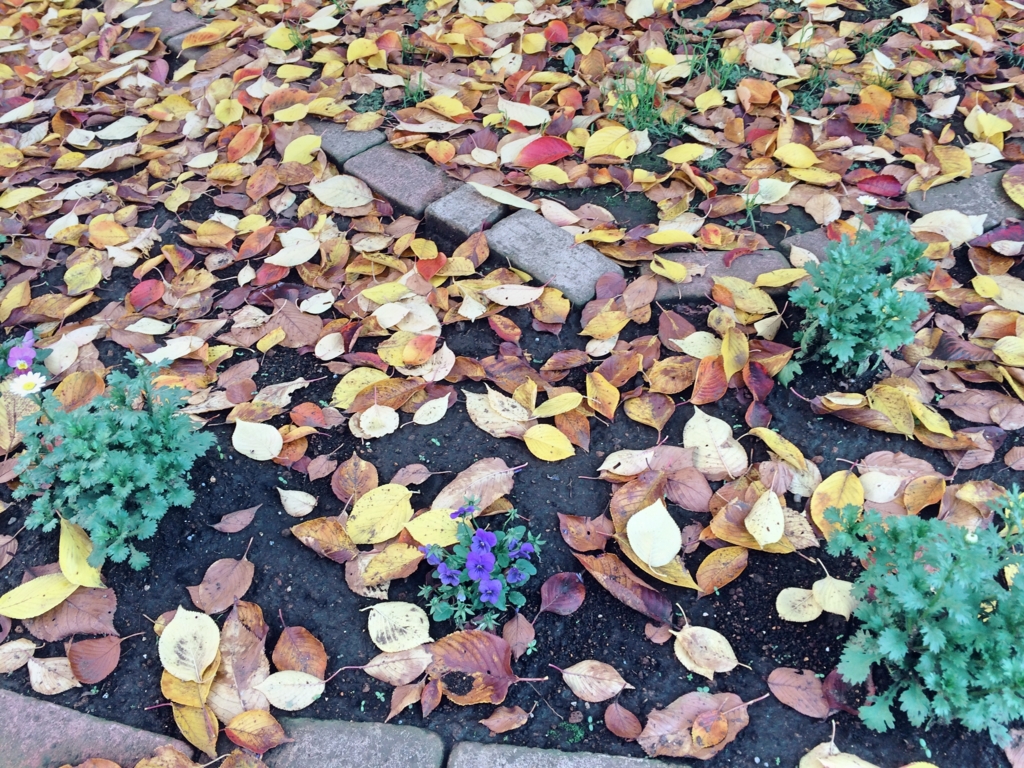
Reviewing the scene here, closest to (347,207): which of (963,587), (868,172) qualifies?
(868,172)

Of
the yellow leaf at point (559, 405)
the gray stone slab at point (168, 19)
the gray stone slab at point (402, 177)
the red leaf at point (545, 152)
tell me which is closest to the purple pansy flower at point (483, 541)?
the yellow leaf at point (559, 405)

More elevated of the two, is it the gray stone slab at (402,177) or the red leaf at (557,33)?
the red leaf at (557,33)

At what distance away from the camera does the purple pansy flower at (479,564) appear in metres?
1.58

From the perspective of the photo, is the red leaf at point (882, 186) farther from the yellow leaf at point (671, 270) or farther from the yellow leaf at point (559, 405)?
the yellow leaf at point (559, 405)

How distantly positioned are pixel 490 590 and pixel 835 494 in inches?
31.2

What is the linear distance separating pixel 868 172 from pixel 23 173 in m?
2.88

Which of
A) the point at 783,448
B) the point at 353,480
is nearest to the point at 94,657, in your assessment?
the point at 353,480

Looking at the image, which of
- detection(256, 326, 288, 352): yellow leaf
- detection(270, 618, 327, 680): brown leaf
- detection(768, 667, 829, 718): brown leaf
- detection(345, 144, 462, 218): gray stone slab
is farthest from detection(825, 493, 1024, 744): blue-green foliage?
detection(345, 144, 462, 218): gray stone slab

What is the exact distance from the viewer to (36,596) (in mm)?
1703

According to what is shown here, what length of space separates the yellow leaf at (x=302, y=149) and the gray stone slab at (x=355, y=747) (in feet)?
6.02

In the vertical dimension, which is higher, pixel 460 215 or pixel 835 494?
pixel 460 215

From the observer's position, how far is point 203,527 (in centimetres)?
181

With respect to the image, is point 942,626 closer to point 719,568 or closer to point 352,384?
point 719,568

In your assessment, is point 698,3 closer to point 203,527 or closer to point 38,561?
point 203,527
